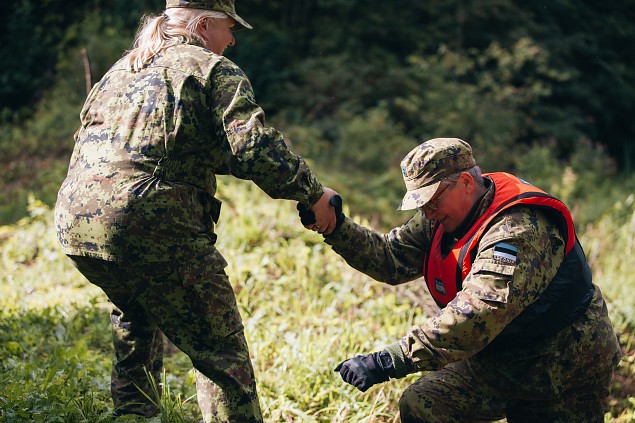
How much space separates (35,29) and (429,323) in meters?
11.6

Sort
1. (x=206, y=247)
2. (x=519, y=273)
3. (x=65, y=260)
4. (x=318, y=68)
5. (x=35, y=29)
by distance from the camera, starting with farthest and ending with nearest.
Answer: (x=318, y=68)
(x=35, y=29)
(x=65, y=260)
(x=206, y=247)
(x=519, y=273)

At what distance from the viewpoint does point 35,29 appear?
1226 centimetres

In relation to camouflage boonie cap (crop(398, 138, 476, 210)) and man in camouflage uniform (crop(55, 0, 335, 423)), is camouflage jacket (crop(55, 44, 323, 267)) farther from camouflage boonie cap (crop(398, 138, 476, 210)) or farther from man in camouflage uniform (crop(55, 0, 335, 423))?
camouflage boonie cap (crop(398, 138, 476, 210))

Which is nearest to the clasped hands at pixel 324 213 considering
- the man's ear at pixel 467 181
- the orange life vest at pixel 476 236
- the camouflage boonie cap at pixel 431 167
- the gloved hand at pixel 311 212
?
the gloved hand at pixel 311 212

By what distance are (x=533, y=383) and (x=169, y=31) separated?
2225 millimetres

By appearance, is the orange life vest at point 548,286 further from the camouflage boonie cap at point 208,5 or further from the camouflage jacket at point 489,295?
the camouflage boonie cap at point 208,5

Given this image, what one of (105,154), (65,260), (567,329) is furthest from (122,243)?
(65,260)

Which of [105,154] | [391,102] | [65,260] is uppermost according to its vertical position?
[391,102]

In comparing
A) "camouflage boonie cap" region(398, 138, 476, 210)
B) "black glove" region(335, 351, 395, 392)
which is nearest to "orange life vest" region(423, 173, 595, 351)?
"camouflage boonie cap" region(398, 138, 476, 210)

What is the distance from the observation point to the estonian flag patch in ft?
8.92

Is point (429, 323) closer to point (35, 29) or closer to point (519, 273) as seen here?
point (519, 273)

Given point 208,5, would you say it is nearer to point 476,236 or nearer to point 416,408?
point 476,236

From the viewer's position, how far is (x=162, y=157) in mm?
2803

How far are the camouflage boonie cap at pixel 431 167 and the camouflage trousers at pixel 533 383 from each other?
0.80 m
